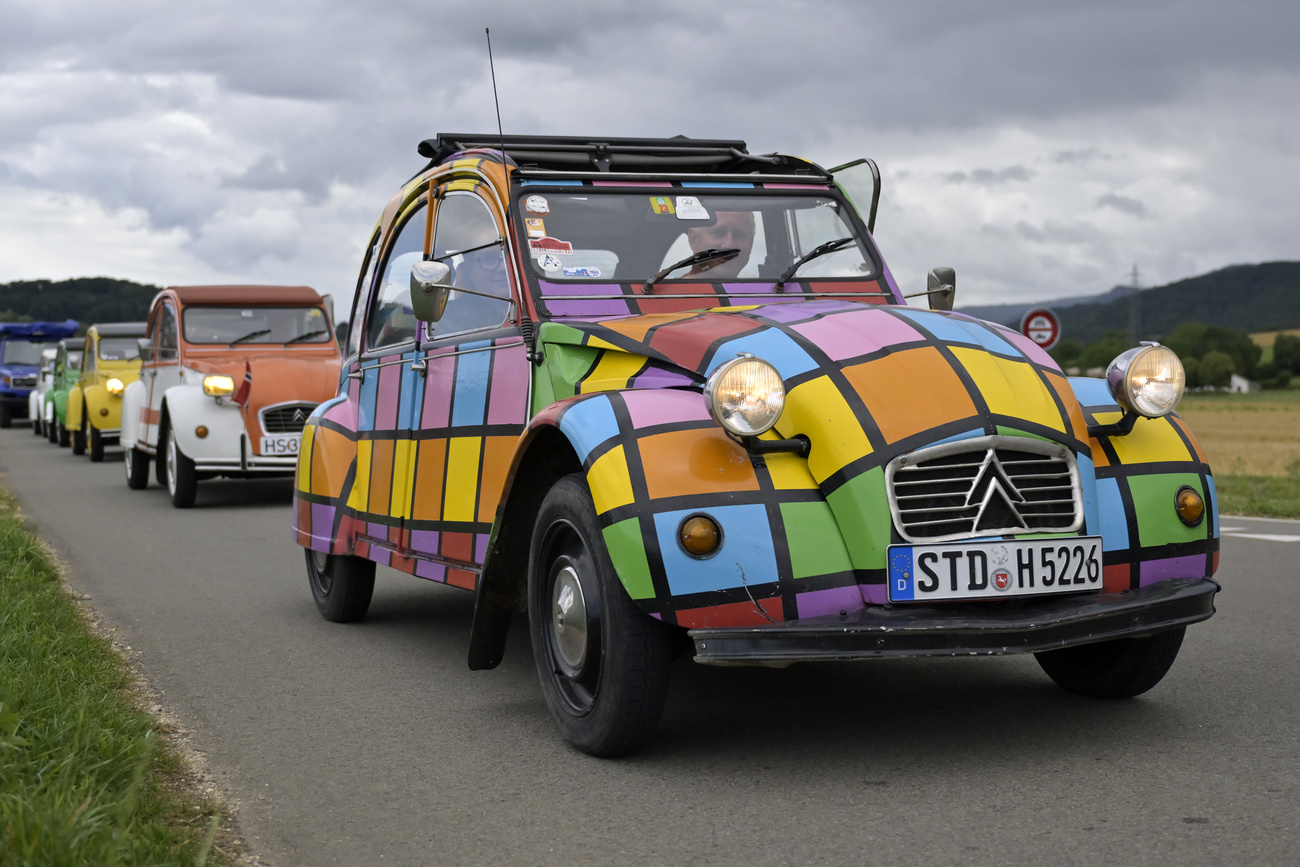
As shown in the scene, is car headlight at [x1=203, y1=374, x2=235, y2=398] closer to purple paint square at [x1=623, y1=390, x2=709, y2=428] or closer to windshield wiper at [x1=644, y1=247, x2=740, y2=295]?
windshield wiper at [x1=644, y1=247, x2=740, y2=295]

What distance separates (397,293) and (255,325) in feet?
29.0

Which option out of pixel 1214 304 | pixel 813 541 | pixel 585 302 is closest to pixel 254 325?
pixel 585 302

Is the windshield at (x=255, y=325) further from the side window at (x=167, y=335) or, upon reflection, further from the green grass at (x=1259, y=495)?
the green grass at (x=1259, y=495)

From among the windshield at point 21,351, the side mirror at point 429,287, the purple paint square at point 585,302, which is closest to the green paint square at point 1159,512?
the purple paint square at point 585,302

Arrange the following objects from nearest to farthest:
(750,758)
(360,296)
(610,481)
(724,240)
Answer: (610,481), (750,758), (724,240), (360,296)

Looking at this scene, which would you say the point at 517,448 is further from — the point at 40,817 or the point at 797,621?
the point at 40,817

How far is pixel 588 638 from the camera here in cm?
395

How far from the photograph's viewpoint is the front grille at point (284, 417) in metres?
13.3

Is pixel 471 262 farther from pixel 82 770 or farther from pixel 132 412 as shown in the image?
pixel 132 412

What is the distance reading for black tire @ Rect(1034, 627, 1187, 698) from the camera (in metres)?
4.40

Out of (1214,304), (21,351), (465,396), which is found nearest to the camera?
(465,396)

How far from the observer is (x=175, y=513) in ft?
41.9

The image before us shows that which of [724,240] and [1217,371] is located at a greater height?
[724,240]

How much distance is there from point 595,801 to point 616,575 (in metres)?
0.60
